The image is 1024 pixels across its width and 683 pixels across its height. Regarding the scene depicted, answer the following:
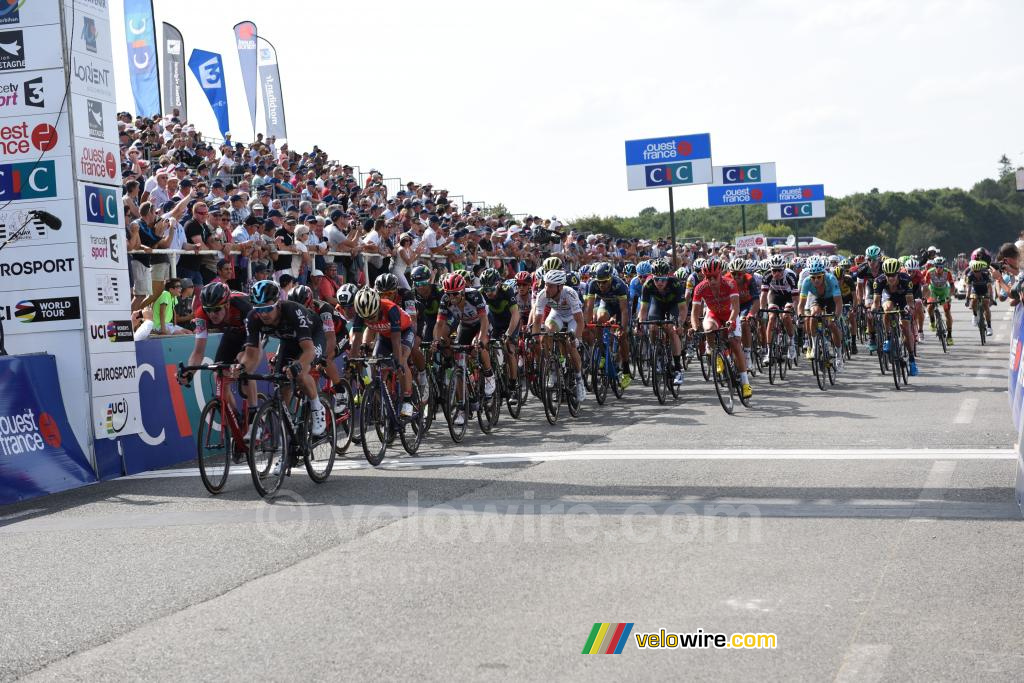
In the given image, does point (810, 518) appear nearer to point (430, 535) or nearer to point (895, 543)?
point (895, 543)

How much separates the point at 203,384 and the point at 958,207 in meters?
173

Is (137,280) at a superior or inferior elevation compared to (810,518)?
superior

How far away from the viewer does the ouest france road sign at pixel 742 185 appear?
66938 mm

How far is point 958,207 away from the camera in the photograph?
554 ft

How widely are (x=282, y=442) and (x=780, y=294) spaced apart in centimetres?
1257

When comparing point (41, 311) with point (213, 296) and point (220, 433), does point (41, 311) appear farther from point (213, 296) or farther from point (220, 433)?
point (220, 433)

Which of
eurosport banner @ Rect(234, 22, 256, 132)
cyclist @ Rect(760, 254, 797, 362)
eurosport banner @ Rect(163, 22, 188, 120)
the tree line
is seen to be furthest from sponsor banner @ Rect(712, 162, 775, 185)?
the tree line

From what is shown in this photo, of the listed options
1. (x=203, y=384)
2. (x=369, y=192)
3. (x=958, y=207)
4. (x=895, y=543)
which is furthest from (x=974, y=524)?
(x=958, y=207)

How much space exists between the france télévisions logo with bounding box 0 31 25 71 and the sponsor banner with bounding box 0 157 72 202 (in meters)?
1.00

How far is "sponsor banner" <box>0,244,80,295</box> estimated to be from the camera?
11547 millimetres

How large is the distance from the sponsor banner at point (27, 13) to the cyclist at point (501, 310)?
5.94 m

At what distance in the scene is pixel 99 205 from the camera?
1189 cm

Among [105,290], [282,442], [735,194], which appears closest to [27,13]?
[105,290]

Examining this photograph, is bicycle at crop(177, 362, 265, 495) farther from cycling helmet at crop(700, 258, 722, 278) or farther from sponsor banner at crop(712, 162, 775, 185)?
sponsor banner at crop(712, 162, 775, 185)
